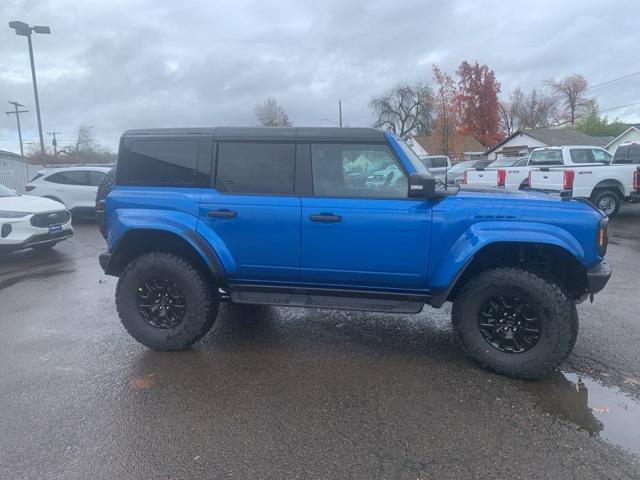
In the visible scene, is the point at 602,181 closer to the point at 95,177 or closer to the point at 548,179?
the point at 548,179

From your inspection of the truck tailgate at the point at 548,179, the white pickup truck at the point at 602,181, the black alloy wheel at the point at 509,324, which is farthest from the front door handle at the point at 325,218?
the white pickup truck at the point at 602,181

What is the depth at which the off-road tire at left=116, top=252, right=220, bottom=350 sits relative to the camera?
13.6 feet

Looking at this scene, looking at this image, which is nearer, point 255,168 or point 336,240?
point 336,240

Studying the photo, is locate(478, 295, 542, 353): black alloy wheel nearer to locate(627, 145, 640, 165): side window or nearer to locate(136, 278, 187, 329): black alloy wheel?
locate(136, 278, 187, 329): black alloy wheel

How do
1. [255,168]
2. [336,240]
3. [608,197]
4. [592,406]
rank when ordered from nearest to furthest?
[592,406]
[336,240]
[255,168]
[608,197]

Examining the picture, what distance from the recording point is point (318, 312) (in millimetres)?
5434

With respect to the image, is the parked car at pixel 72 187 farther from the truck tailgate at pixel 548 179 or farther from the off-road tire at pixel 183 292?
the truck tailgate at pixel 548 179

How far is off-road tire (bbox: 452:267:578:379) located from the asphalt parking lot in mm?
148

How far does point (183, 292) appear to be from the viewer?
418 cm

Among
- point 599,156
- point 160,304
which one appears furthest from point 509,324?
point 599,156

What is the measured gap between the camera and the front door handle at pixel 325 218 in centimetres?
389

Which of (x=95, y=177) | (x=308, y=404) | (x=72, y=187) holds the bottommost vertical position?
(x=308, y=404)

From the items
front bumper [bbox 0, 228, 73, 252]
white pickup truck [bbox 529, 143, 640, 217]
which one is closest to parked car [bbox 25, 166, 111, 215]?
front bumper [bbox 0, 228, 73, 252]

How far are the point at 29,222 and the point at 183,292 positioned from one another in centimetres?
588
